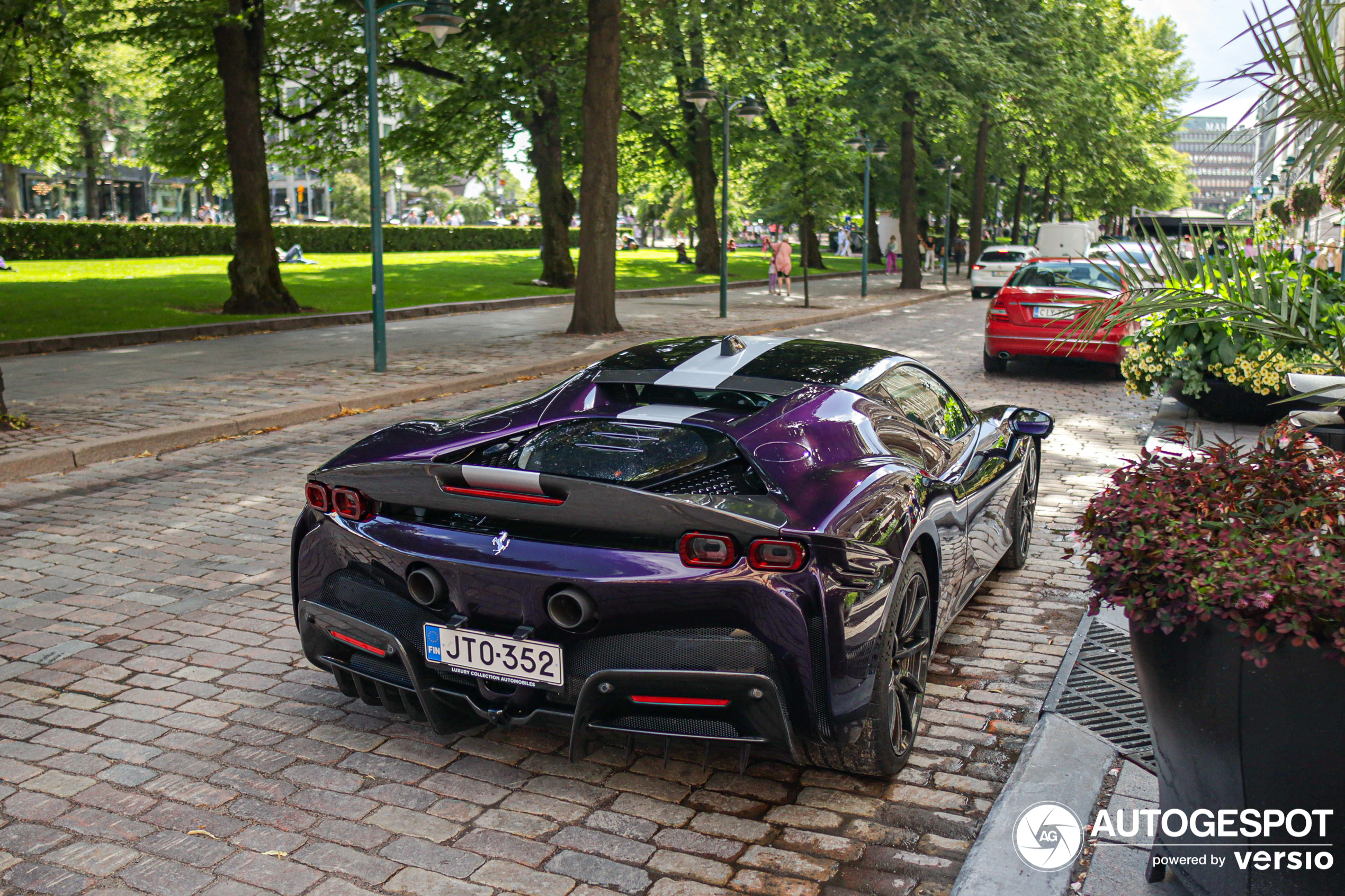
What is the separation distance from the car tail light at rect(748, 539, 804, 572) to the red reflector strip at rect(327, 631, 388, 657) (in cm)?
127

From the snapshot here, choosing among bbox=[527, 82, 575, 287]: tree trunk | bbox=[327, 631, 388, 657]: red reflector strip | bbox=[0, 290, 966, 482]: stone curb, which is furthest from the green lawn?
bbox=[327, 631, 388, 657]: red reflector strip

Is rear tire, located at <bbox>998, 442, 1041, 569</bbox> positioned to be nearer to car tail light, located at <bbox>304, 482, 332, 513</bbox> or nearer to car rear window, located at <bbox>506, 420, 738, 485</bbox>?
car rear window, located at <bbox>506, 420, 738, 485</bbox>

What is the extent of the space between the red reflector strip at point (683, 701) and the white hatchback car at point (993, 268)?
33.3 m

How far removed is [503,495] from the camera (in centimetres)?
364

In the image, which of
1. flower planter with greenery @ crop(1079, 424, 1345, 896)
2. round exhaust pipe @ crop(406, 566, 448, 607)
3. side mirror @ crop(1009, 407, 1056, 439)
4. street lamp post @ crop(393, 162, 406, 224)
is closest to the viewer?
flower planter with greenery @ crop(1079, 424, 1345, 896)

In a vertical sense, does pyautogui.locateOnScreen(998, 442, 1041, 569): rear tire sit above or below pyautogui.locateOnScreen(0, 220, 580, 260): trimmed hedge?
below

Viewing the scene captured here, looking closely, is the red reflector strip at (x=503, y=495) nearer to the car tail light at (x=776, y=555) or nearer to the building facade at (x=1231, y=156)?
the car tail light at (x=776, y=555)

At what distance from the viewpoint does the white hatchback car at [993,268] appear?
36062 millimetres

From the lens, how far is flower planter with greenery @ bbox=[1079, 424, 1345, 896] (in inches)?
103

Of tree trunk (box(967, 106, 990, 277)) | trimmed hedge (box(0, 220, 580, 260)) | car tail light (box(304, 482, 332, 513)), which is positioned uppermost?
tree trunk (box(967, 106, 990, 277))

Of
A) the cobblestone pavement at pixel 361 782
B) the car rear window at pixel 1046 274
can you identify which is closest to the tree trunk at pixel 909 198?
the car rear window at pixel 1046 274

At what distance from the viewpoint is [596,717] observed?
3529mm

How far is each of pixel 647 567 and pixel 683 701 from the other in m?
0.41

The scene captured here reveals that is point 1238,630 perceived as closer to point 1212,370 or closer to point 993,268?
point 1212,370
